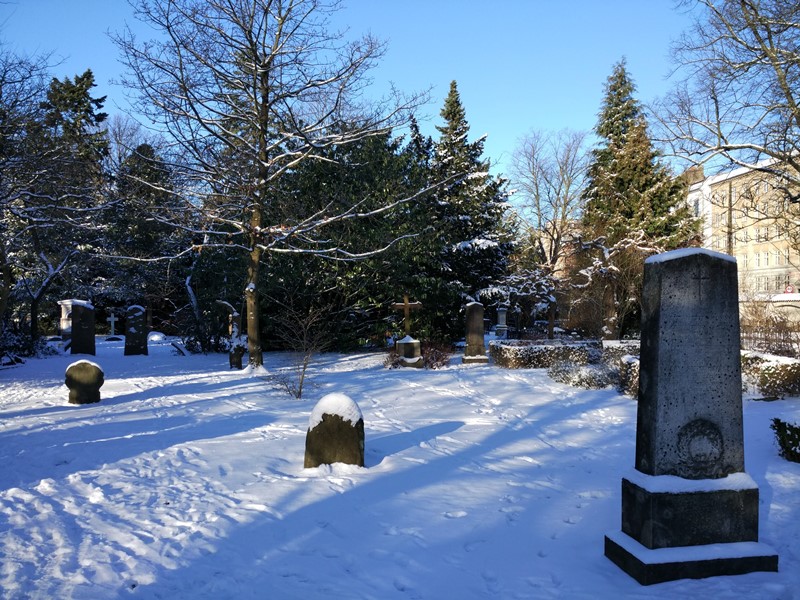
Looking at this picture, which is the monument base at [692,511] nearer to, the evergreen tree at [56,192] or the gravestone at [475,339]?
the evergreen tree at [56,192]

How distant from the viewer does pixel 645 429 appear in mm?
4145

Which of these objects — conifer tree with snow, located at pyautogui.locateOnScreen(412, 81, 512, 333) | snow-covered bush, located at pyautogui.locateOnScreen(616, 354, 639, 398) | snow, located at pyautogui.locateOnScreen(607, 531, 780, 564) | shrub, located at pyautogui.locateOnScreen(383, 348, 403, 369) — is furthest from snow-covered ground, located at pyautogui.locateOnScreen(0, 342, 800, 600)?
conifer tree with snow, located at pyautogui.locateOnScreen(412, 81, 512, 333)

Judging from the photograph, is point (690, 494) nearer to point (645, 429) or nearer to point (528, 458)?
point (645, 429)

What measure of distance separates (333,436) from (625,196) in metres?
29.5

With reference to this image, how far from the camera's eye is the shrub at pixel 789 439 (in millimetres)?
6715

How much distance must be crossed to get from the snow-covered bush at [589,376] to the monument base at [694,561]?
9635 mm

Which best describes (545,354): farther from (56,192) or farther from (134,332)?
(134,332)

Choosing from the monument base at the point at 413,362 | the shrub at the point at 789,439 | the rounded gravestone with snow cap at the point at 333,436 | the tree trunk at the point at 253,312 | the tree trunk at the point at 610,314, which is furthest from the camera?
the tree trunk at the point at 610,314

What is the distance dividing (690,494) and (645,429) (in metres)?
0.52

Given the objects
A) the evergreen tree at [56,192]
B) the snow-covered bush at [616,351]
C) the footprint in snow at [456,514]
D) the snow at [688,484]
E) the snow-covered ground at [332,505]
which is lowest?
the footprint in snow at [456,514]

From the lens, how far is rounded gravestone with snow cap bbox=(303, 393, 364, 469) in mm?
6379

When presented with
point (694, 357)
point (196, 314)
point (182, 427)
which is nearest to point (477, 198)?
point (196, 314)

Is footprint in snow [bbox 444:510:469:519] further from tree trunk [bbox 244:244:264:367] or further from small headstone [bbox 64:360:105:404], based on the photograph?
tree trunk [bbox 244:244:264:367]

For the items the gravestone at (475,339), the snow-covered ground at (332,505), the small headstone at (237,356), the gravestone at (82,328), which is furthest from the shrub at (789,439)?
the gravestone at (82,328)
